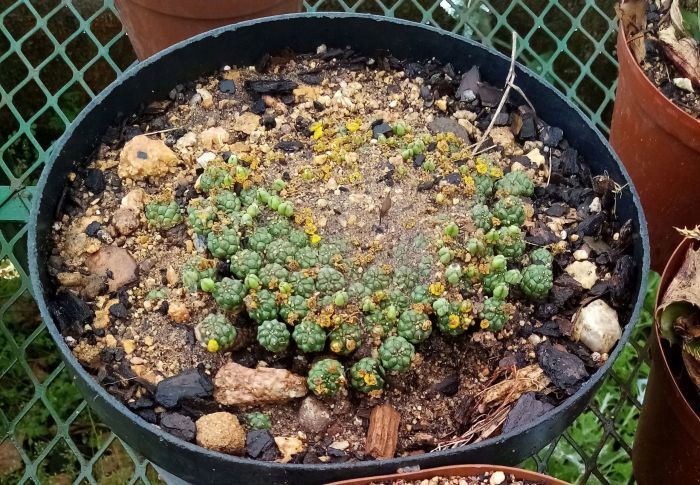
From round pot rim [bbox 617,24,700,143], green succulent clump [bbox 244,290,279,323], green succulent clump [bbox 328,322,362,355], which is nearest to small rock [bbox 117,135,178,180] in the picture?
green succulent clump [bbox 244,290,279,323]

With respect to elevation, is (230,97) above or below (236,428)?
above

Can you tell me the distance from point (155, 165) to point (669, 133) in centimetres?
98

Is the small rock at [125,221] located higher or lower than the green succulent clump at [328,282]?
higher

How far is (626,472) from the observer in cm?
219

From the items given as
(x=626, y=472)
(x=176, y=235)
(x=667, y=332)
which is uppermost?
(x=176, y=235)

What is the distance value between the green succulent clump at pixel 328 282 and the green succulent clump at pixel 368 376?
12 centimetres

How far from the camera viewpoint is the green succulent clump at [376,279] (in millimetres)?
1278

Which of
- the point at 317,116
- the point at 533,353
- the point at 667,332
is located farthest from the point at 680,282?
the point at 317,116

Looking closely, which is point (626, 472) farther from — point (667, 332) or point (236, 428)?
point (236, 428)

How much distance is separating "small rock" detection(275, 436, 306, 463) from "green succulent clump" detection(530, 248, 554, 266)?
501 millimetres

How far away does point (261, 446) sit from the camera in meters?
1.15

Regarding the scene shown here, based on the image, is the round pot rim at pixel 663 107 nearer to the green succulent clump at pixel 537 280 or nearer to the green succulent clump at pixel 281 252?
the green succulent clump at pixel 537 280

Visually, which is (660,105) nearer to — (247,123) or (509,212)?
(509,212)

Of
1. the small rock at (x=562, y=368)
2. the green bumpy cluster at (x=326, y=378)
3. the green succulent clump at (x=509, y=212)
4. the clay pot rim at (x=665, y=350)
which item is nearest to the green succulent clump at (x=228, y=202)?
the green bumpy cluster at (x=326, y=378)
